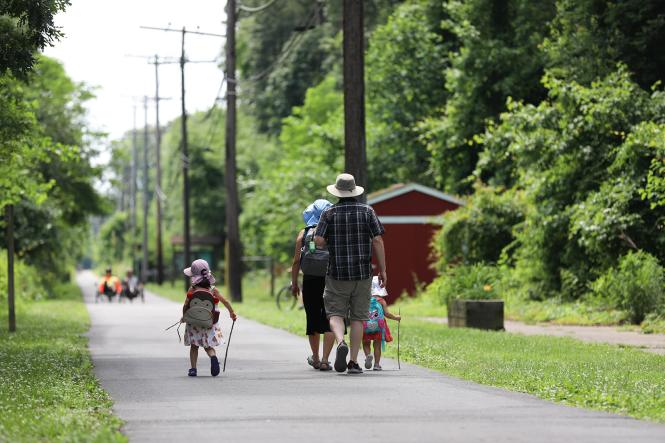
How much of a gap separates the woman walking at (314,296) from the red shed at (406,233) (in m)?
24.6

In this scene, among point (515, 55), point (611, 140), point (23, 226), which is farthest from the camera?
point (23, 226)

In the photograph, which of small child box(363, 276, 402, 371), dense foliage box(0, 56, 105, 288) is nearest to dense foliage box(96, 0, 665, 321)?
dense foliage box(0, 56, 105, 288)

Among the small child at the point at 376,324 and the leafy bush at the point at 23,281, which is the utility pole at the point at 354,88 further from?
the leafy bush at the point at 23,281

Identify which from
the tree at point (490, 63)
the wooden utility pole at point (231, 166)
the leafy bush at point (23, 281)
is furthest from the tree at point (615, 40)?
the leafy bush at point (23, 281)

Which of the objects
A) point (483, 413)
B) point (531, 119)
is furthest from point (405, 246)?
point (483, 413)

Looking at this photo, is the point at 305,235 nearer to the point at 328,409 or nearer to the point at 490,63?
the point at 328,409

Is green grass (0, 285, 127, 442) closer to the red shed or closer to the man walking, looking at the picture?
the man walking

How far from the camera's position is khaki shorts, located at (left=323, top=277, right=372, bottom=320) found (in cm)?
1429

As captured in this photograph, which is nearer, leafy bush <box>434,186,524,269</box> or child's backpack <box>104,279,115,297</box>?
leafy bush <box>434,186,524,269</box>

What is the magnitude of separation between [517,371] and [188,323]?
11.8 feet

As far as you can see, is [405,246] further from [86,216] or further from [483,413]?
[483,413]

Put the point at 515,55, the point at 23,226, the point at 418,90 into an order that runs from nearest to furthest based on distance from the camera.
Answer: the point at 515,55
the point at 23,226
the point at 418,90

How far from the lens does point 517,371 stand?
46.2 ft

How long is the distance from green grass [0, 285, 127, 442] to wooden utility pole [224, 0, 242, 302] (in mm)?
20452
